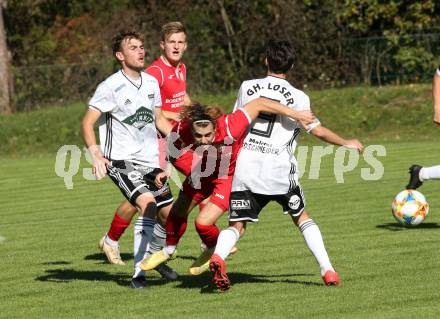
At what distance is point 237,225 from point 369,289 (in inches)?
46.1

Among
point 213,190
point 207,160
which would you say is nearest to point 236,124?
point 207,160

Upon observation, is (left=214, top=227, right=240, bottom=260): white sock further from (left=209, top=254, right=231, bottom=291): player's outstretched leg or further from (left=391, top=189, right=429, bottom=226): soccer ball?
(left=391, top=189, right=429, bottom=226): soccer ball

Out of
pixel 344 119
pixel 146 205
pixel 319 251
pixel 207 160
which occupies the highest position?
pixel 207 160

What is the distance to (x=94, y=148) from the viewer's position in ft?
27.2

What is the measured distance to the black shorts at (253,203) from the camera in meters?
8.20

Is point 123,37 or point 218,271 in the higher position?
point 123,37

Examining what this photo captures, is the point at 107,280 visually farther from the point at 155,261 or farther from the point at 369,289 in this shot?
the point at 369,289

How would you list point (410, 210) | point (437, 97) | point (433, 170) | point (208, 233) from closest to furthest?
1. point (208, 233)
2. point (410, 210)
3. point (437, 97)
4. point (433, 170)

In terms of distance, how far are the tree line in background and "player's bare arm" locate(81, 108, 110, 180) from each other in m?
23.2

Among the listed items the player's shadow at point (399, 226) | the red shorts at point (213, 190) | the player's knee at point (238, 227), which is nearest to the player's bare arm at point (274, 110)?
the red shorts at point (213, 190)

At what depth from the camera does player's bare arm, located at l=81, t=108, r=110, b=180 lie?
26.7 feet

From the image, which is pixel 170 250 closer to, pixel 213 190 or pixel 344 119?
pixel 213 190

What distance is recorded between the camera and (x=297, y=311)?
7184mm

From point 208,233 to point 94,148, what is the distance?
46.3 inches
